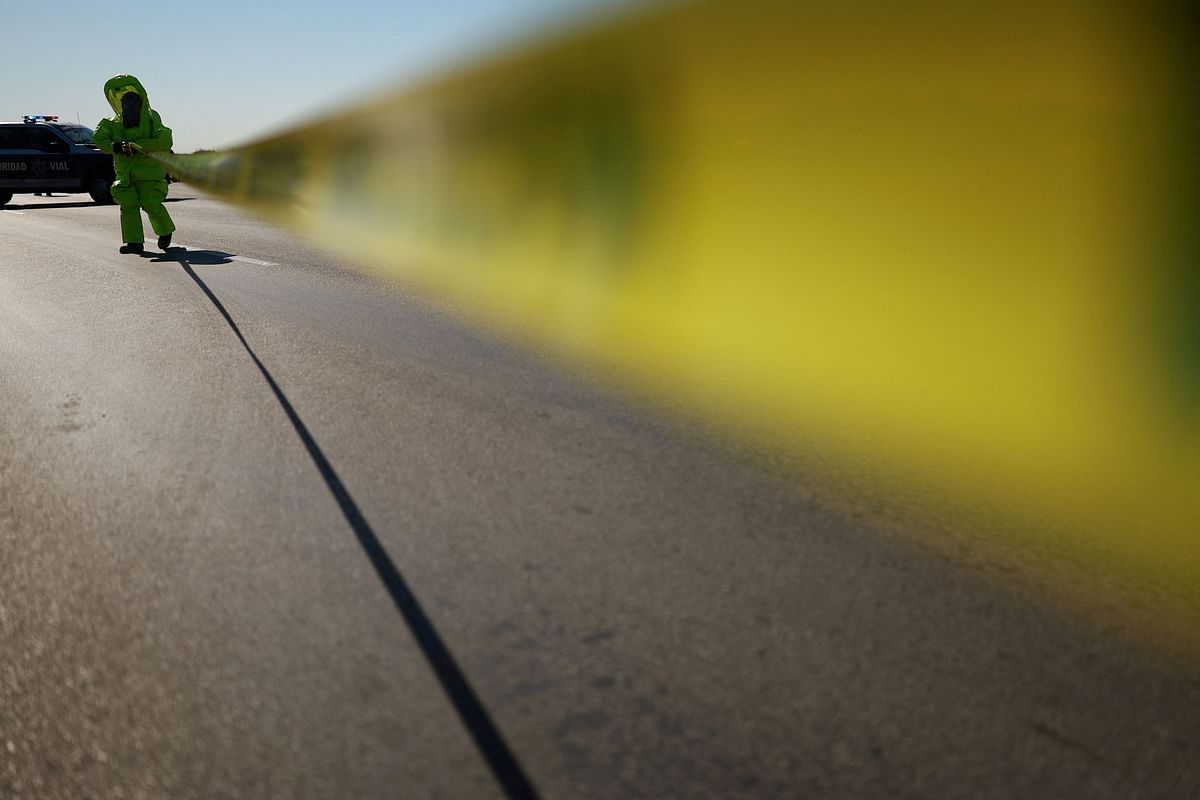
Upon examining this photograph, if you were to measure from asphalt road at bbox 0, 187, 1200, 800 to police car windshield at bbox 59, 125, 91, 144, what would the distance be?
1952cm

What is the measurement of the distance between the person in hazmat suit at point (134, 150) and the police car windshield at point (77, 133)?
12.7m

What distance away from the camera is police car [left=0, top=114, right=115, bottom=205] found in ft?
68.3

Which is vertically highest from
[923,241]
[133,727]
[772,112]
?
[772,112]

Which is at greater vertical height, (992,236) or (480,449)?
(992,236)

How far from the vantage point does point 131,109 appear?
401 inches

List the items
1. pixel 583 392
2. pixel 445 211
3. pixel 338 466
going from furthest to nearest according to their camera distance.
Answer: pixel 445 211, pixel 583 392, pixel 338 466

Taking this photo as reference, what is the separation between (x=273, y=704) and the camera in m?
2.37

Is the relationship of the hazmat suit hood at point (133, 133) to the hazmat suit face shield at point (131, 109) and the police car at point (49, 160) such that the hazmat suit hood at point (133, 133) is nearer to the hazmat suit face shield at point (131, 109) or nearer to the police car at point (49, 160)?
the hazmat suit face shield at point (131, 109)

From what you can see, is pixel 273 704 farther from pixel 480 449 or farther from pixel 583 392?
pixel 583 392

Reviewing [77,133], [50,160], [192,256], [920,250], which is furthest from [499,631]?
[77,133]

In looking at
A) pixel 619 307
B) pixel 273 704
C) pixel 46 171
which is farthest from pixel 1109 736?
pixel 46 171

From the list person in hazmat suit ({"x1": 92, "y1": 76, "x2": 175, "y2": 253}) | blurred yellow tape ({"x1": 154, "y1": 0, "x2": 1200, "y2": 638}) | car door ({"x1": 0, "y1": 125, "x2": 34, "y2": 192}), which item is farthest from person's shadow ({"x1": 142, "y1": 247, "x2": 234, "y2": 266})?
car door ({"x1": 0, "y1": 125, "x2": 34, "y2": 192})

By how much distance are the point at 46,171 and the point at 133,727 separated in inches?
878

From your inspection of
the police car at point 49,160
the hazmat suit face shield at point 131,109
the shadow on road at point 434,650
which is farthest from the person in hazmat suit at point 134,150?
the police car at point 49,160
